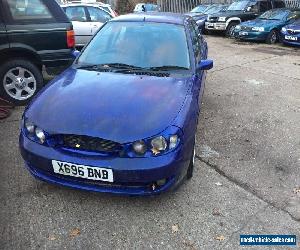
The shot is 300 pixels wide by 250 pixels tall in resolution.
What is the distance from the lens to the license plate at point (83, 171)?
3.03 metres

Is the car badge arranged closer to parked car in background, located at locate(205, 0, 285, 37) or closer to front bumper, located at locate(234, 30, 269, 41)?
front bumper, located at locate(234, 30, 269, 41)

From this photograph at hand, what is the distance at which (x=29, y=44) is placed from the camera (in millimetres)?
Answer: 5695

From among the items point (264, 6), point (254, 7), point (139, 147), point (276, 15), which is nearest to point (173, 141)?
point (139, 147)

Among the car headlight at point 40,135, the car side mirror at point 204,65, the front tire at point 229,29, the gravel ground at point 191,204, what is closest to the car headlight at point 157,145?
the gravel ground at point 191,204

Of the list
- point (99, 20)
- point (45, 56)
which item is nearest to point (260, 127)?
point (45, 56)

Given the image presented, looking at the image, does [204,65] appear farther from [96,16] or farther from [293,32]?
[293,32]

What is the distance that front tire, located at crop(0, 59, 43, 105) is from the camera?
18.6 ft

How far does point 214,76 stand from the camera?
331 inches

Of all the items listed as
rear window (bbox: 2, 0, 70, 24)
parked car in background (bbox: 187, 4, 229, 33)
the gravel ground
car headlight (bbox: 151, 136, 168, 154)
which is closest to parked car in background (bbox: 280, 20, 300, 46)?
parked car in background (bbox: 187, 4, 229, 33)

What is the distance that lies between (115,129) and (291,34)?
1150 cm

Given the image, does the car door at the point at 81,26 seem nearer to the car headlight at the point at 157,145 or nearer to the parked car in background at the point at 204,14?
the car headlight at the point at 157,145

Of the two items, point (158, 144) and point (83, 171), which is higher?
point (158, 144)

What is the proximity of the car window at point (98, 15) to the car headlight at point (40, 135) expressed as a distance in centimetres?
744

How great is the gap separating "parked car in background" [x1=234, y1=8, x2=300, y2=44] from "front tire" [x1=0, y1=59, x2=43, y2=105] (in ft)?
33.6
